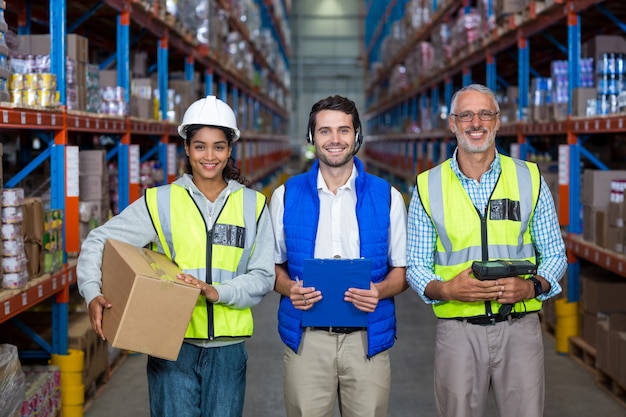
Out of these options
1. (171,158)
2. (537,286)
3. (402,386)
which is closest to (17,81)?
(537,286)

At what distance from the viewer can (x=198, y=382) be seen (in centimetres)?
291

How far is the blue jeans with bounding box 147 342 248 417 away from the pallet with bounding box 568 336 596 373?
3802mm

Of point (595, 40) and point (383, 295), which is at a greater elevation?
point (595, 40)

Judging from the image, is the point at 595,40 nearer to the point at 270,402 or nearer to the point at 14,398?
the point at 270,402

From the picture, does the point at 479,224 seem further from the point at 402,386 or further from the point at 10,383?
the point at 402,386

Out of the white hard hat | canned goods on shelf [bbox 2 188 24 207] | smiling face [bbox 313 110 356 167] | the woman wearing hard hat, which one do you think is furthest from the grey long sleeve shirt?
canned goods on shelf [bbox 2 188 24 207]

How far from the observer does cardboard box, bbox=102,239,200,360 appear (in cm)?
258

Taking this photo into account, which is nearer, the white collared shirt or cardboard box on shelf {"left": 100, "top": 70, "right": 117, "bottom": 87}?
the white collared shirt

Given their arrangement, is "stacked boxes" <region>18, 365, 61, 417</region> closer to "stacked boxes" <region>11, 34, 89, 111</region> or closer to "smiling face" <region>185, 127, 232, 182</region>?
"stacked boxes" <region>11, 34, 89, 111</region>

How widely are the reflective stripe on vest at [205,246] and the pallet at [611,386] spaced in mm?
3324

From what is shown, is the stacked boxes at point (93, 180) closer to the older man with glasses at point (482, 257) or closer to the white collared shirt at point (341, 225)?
the white collared shirt at point (341, 225)

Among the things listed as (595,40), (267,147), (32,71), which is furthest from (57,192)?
(267,147)

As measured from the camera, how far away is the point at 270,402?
5398 mm

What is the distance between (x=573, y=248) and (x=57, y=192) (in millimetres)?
3975
